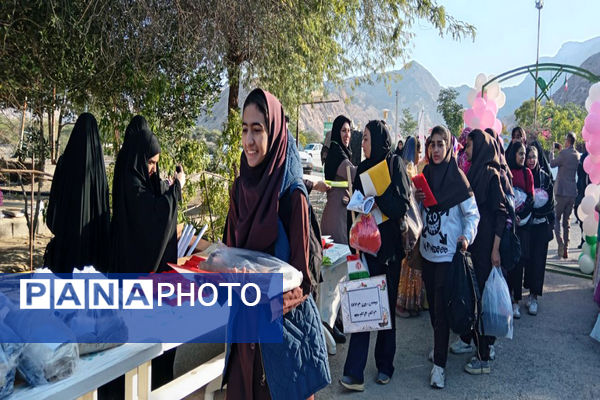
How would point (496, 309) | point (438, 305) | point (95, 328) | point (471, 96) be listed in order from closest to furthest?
point (95, 328) < point (438, 305) < point (496, 309) < point (471, 96)

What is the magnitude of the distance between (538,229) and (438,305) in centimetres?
247

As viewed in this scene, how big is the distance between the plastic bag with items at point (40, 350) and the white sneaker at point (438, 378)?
2.70m

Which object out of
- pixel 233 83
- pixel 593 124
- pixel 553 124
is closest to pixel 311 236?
pixel 233 83

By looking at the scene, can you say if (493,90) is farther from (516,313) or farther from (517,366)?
(517,366)

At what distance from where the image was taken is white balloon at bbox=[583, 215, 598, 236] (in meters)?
6.25

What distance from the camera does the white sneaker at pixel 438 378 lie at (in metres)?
3.39

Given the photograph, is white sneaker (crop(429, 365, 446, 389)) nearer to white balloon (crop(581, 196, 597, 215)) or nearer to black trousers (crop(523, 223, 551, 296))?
black trousers (crop(523, 223, 551, 296))

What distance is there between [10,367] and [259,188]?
1.05 meters

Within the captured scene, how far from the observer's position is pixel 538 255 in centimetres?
508

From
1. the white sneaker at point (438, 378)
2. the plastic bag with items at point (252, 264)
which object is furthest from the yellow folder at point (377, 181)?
the plastic bag with items at point (252, 264)

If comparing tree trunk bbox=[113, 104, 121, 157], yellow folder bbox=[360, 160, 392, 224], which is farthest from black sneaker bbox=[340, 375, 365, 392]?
tree trunk bbox=[113, 104, 121, 157]

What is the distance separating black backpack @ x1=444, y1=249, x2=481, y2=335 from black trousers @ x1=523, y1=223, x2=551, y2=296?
7.25 ft

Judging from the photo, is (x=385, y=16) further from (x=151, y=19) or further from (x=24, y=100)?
(x=24, y=100)

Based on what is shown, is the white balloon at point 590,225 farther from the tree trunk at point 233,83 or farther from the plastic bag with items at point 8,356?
the plastic bag with items at point 8,356
